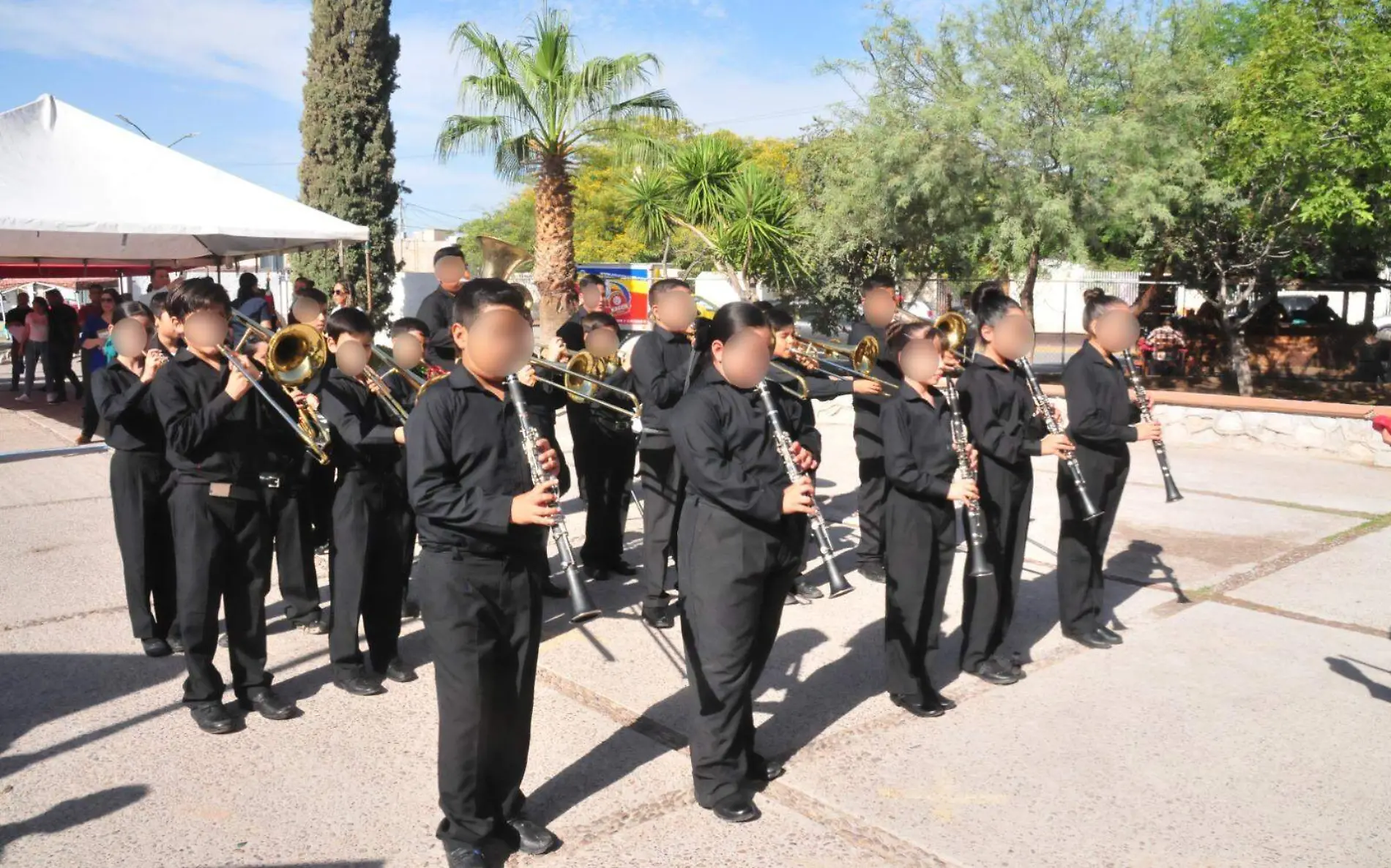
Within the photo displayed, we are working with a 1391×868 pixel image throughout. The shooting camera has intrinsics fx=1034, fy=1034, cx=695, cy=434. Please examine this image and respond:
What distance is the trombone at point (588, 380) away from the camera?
603 cm

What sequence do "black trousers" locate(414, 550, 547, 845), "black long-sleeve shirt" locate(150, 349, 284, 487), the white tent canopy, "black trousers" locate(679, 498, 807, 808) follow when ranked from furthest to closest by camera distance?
the white tent canopy → "black long-sleeve shirt" locate(150, 349, 284, 487) → "black trousers" locate(679, 498, 807, 808) → "black trousers" locate(414, 550, 547, 845)

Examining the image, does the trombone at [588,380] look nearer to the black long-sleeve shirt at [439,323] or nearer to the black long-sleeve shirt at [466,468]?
the black long-sleeve shirt at [439,323]

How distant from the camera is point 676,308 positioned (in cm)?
595

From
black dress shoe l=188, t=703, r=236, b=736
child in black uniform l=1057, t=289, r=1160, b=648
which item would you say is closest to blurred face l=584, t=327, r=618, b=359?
child in black uniform l=1057, t=289, r=1160, b=648

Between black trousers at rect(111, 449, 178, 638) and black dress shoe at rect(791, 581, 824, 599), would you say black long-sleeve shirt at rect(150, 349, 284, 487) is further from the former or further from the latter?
→ black dress shoe at rect(791, 581, 824, 599)

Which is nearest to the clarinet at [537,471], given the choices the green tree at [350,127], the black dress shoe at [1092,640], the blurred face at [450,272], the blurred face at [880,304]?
the black dress shoe at [1092,640]

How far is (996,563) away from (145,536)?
4376 millimetres

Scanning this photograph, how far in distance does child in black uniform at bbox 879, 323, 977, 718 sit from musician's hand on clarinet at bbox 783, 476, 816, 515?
1.03m

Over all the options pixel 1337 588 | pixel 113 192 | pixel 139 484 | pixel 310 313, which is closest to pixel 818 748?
pixel 139 484

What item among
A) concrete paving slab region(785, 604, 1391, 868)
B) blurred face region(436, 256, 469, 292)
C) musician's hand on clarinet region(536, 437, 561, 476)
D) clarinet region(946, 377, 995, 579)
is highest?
blurred face region(436, 256, 469, 292)

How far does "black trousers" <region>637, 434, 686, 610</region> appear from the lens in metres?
6.07

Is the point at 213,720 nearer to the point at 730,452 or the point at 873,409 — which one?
the point at 730,452

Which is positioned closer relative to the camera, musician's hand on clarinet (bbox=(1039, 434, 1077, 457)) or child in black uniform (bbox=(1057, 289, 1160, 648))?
musician's hand on clarinet (bbox=(1039, 434, 1077, 457))

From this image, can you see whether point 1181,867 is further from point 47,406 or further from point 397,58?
point 397,58
